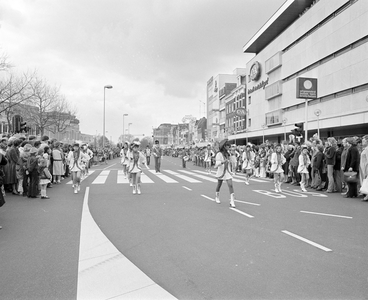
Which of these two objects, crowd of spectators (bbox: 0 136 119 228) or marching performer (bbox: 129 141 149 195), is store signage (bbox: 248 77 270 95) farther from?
crowd of spectators (bbox: 0 136 119 228)

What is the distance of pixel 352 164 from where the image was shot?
1142 centimetres

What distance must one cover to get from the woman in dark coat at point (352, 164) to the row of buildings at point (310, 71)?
8727mm

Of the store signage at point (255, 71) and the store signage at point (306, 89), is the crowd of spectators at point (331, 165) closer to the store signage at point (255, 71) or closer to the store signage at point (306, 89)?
the store signage at point (306, 89)

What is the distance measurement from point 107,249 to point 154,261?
0.99 meters

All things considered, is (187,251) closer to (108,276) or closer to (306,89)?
(108,276)

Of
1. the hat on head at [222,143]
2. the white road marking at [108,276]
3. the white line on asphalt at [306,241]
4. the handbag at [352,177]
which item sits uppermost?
the hat on head at [222,143]

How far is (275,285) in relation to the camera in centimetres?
380

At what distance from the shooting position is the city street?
372 cm

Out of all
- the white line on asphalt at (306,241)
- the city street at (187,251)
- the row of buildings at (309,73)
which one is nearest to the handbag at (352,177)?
the city street at (187,251)

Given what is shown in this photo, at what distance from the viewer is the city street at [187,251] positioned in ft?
12.2

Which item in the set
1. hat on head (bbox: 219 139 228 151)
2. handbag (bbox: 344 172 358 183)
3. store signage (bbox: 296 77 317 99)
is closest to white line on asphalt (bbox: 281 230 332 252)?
hat on head (bbox: 219 139 228 151)

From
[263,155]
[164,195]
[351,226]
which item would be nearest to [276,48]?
[263,155]

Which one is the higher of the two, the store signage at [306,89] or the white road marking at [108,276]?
the store signage at [306,89]

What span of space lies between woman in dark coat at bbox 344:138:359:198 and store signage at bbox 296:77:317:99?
11.4m
